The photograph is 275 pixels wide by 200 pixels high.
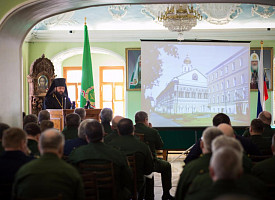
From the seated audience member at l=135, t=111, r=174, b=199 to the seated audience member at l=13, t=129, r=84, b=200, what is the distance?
121 inches

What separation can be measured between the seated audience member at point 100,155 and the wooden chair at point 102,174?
0.06 metres

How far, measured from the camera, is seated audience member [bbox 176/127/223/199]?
3406 mm

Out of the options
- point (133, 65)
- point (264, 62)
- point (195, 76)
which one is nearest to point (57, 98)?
point (195, 76)

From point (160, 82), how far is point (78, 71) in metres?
7.02

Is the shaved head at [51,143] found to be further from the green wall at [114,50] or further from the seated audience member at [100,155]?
the green wall at [114,50]

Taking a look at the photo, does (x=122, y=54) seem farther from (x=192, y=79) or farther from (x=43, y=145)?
(x=43, y=145)

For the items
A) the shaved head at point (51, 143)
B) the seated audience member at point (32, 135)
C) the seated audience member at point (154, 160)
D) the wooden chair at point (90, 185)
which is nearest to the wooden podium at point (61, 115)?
the seated audience member at point (154, 160)

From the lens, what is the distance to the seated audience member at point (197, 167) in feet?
11.2

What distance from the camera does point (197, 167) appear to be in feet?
11.2

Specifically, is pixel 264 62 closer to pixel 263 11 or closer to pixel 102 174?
pixel 263 11

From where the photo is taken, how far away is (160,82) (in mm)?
10430

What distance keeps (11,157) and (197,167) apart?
155 centimetres

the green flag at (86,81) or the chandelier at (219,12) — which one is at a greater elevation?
the chandelier at (219,12)

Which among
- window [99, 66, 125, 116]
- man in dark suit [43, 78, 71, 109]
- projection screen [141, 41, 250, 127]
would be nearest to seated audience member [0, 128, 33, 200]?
man in dark suit [43, 78, 71, 109]
